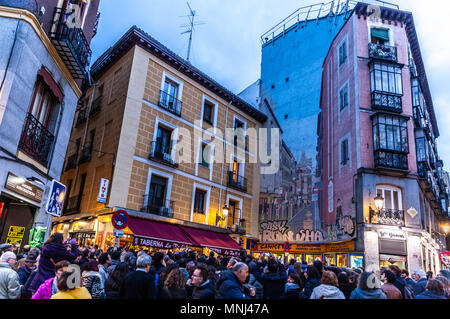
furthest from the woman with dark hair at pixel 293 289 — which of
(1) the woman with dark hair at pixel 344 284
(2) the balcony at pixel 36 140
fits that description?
(2) the balcony at pixel 36 140

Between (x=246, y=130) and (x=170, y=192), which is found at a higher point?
(x=246, y=130)

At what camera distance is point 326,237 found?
71.0ft

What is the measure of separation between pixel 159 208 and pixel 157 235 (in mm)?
2549

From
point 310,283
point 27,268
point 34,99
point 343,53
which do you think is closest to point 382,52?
point 343,53

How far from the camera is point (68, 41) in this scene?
11.1m

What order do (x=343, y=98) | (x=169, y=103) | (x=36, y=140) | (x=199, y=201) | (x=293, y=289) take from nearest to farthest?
(x=293, y=289), (x=36, y=140), (x=169, y=103), (x=199, y=201), (x=343, y=98)

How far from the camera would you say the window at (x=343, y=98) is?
22269 millimetres

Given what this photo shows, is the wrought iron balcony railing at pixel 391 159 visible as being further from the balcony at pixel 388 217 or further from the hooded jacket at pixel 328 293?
the hooded jacket at pixel 328 293

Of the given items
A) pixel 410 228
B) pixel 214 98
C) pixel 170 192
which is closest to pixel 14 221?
pixel 170 192

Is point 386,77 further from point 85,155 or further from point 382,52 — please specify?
point 85,155

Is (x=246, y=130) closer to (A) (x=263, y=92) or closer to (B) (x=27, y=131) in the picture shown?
(A) (x=263, y=92)

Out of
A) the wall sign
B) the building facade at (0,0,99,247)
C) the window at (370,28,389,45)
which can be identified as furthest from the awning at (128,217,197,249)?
the window at (370,28,389,45)

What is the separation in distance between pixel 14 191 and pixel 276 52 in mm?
27674
